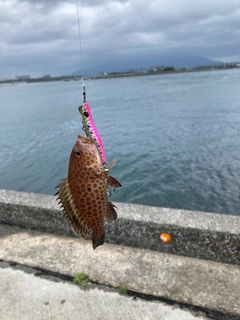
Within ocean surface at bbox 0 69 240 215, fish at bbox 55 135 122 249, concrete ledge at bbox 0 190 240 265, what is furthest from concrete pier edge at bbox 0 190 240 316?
ocean surface at bbox 0 69 240 215

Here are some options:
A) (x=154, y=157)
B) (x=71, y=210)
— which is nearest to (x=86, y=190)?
(x=71, y=210)

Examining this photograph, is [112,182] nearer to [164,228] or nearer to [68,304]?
A: [68,304]

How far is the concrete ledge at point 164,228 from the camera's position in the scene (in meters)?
4.24

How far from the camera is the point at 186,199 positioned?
39.5 ft

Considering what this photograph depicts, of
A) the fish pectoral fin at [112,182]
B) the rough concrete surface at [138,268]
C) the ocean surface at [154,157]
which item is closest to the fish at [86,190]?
the fish pectoral fin at [112,182]

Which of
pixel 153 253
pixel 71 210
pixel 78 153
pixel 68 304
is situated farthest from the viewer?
pixel 153 253

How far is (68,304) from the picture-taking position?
372 centimetres

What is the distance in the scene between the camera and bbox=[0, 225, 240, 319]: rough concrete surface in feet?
12.4

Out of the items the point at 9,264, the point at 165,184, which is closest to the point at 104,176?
the point at 9,264

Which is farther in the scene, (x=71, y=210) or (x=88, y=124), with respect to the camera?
(x=71, y=210)

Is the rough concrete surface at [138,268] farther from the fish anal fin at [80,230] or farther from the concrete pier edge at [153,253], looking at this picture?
the fish anal fin at [80,230]

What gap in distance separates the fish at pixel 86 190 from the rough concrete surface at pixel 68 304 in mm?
2070

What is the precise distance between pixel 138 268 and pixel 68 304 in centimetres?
106

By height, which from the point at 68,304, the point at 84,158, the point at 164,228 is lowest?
the point at 68,304
